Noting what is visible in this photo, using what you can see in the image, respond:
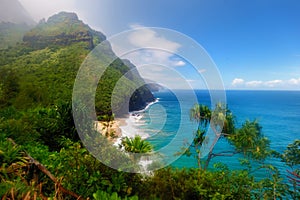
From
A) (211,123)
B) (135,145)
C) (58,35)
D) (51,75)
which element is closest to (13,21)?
(58,35)

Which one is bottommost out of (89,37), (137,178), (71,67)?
(137,178)

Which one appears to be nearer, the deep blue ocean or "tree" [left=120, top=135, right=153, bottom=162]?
"tree" [left=120, top=135, right=153, bottom=162]

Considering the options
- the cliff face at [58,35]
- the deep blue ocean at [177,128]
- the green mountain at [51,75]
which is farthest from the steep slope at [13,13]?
the deep blue ocean at [177,128]

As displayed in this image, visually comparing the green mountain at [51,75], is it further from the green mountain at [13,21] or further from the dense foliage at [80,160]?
the green mountain at [13,21]

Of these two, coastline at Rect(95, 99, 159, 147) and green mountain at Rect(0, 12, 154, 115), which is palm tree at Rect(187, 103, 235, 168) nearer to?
coastline at Rect(95, 99, 159, 147)

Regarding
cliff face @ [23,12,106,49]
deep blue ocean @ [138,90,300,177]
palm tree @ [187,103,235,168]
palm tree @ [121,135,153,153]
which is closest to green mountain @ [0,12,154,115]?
cliff face @ [23,12,106,49]

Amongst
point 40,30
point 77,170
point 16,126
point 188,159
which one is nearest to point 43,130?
point 16,126

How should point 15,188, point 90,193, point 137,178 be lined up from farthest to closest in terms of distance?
1. point 137,178
2. point 90,193
3. point 15,188

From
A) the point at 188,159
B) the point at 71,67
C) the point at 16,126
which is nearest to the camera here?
the point at 16,126

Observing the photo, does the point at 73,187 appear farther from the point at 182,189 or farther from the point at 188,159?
the point at 188,159
